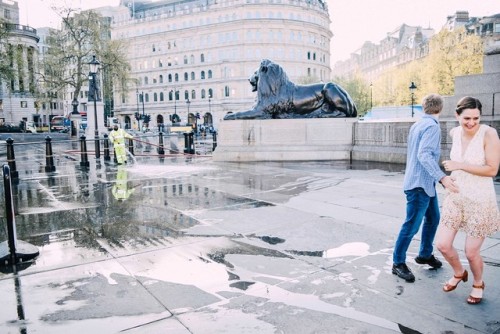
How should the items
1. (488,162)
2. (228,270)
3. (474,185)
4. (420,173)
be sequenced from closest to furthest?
1. (488,162)
2. (474,185)
3. (420,173)
4. (228,270)

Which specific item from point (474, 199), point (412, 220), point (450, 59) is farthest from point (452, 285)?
point (450, 59)

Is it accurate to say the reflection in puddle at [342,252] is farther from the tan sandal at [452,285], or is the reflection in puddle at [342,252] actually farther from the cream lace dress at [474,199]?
the cream lace dress at [474,199]

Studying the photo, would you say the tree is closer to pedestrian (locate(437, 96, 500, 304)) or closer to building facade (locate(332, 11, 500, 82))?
pedestrian (locate(437, 96, 500, 304))

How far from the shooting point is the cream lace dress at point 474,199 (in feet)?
10.9

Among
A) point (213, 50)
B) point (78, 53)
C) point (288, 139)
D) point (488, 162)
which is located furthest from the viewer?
point (213, 50)

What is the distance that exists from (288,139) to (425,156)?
415 inches

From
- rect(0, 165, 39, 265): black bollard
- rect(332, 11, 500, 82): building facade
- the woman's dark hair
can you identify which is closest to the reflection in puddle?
the woman's dark hair

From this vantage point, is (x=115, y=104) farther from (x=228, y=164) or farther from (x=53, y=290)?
(x=53, y=290)

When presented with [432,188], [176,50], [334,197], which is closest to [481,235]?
[432,188]

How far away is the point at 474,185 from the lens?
3.38 metres

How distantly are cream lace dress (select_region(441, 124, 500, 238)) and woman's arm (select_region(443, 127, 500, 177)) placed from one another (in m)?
0.03

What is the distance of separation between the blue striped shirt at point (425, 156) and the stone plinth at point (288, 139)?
995 centimetres

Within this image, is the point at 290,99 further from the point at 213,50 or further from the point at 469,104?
the point at 213,50

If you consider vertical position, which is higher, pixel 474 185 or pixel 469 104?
pixel 469 104
